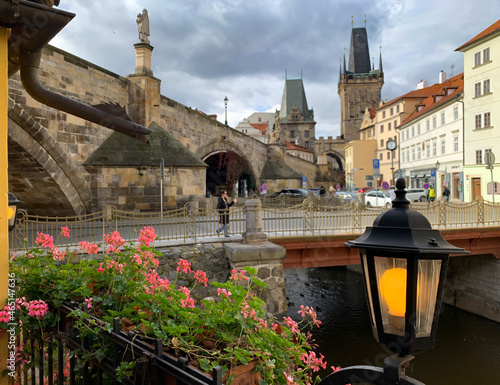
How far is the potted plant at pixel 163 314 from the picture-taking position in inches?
74.0

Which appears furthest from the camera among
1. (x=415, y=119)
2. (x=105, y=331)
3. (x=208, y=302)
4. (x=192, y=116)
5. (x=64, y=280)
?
(x=415, y=119)

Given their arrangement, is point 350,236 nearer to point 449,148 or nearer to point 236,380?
point 236,380

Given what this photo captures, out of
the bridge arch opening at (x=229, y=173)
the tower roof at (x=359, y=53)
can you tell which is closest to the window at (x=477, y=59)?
the bridge arch opening at (x=229, y=173)

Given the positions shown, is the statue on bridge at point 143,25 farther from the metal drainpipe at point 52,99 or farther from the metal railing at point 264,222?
the metal drainpipe at point 52,99

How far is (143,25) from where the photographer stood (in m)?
16.5

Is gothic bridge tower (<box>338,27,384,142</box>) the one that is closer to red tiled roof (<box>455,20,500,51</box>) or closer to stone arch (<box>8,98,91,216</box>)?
red tiled roof (<box>455,20,500,51</box>)

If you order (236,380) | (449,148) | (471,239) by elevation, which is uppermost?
(449,148)

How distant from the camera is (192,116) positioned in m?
22.3

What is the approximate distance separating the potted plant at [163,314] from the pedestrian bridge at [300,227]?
6.36 m

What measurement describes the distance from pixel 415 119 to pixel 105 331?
45367mm

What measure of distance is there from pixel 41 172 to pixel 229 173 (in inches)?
884

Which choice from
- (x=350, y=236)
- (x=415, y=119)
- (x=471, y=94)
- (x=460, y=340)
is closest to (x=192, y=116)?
(x=350, y=236)

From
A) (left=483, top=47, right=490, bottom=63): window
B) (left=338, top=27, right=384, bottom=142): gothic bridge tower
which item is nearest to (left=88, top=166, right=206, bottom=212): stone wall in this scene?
(left=483, top=47, right=490, bottom=63): window

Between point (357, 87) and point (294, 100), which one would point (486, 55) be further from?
point (294, 100)
